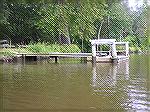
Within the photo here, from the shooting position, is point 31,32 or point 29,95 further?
point 29,95

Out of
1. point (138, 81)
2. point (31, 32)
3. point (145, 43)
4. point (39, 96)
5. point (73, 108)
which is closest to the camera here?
point (145, 43)

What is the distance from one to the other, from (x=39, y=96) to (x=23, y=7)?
6.76 feet

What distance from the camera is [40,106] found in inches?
161

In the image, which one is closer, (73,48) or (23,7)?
(23,7)

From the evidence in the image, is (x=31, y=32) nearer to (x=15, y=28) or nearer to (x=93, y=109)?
(x=15, y=28)

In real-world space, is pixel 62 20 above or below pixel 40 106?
above

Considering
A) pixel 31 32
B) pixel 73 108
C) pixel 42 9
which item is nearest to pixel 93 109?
pixel 73 108

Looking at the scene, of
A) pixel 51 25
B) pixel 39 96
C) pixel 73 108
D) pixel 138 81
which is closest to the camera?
pixel 51 25

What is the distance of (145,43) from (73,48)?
0.80 meters

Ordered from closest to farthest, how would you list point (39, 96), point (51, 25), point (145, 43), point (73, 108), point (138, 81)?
1. point (145, 43)
2. point (51, 25)
3. point (73, 108)
4. point (39, 96)
5. point (138, 81)

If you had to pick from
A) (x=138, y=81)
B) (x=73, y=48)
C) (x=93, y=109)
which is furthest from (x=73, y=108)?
(x=138, y=81)

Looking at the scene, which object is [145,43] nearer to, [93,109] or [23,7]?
[23,7]

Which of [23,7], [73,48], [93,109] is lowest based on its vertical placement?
[93,109]

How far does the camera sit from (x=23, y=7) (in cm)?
275
